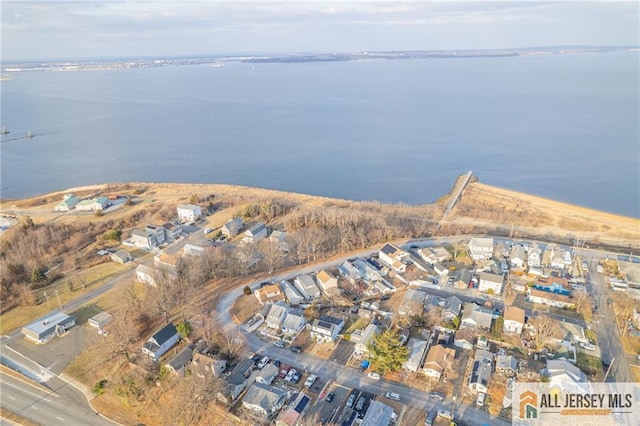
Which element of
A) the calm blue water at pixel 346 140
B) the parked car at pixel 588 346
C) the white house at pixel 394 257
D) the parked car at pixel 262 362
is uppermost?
the calm blue water at pixel 346 140

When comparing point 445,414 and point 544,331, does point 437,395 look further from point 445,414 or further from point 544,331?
point 544,331

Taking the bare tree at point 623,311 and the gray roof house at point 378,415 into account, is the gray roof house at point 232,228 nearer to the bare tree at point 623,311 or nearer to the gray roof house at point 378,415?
the gray roof house at point 378,415

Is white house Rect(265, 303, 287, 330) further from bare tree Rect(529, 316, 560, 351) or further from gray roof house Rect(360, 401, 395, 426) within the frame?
bare tree Rect(529, 316, 560, 351)

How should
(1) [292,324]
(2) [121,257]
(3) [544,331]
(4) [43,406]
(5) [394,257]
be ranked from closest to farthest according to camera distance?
(4) [43,406]
(3) [544,331]
(1) [292,324]
(5) [394,257]
(2) [121,257]

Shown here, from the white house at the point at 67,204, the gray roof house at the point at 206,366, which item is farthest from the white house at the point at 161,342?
the white house at the point at 67,204

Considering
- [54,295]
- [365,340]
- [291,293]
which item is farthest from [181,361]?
[54,295]

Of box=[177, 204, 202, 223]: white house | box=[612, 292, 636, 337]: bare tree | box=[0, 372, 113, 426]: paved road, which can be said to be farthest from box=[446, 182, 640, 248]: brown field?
box=[0, 372, 113, 426]: paved road
